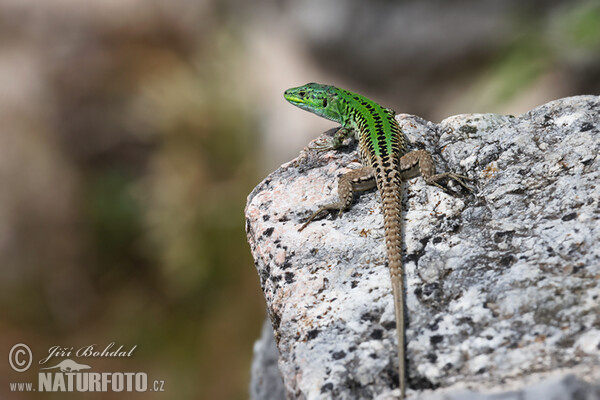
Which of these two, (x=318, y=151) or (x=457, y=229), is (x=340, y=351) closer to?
(x=457, y=229)

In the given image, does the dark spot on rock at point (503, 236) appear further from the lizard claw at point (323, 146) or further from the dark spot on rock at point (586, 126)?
the lizard claw at point (323, 146)

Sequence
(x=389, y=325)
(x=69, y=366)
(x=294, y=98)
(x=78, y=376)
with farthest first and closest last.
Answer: (x=78, y=376)
(x=69, y=366)
(x=294, y=98)
(x=389, y=325)

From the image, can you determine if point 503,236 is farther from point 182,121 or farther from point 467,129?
point 182,121

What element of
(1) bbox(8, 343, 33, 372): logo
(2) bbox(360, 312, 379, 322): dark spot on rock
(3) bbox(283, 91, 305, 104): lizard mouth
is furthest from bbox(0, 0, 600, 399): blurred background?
(2) bbox(360, 312, 379, 322): dark spot on rock

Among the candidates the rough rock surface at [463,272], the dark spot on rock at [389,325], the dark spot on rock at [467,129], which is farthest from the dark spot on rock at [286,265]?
the dark spot on rock at [467,129]

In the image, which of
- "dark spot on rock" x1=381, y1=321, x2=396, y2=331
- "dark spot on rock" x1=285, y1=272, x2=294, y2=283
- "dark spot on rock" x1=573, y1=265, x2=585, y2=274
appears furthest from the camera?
"dark spot on rock" x1=285, y1=272, x2=294, y2=283

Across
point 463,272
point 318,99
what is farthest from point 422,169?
point 318,99

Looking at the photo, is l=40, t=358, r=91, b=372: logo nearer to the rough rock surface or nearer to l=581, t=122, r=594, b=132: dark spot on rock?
the rough rock surface
